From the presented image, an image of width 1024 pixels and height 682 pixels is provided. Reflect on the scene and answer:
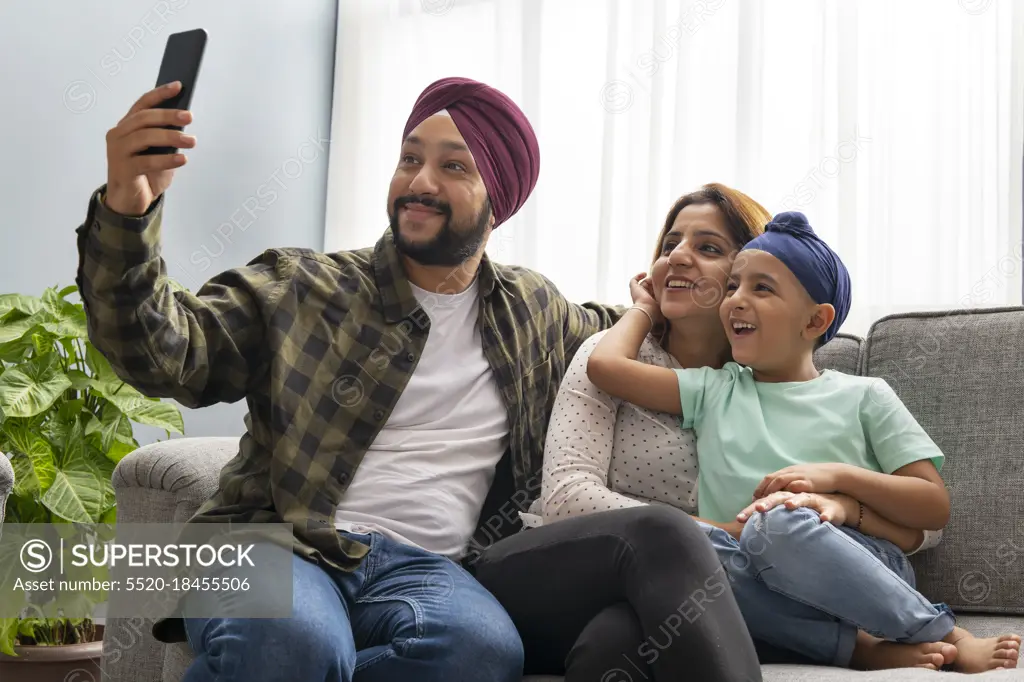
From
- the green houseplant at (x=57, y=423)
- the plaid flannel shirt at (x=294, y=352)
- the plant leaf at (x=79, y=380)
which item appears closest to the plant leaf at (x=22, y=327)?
the green houseplant at (x=57, y=423)

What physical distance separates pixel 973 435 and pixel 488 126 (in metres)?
0.93

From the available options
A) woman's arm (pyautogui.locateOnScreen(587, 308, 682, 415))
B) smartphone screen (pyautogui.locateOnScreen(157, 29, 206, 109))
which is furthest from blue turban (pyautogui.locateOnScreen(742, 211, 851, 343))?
smartphone screen (pyautogui.locateOnScreen(157, 29, 206, 109))

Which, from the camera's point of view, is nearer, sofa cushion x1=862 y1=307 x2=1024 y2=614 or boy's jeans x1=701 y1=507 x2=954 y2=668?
boy's jeans x1=701 y1=507 x2=954 y2=668

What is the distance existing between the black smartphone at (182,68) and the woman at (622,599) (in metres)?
0.68

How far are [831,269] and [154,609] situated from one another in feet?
3.89

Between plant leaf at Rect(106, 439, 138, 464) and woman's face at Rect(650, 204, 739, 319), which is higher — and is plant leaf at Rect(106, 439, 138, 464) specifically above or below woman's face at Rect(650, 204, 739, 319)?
below

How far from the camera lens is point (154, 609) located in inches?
60.3

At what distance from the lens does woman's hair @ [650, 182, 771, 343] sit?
158 centimetres

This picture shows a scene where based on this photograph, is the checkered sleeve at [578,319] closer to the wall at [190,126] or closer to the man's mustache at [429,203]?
the man's mustache at [429,203]

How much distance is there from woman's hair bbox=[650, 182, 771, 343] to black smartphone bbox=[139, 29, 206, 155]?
81cm

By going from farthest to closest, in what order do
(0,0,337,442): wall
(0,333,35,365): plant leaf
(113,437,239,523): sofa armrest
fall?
(0,0,337,442): wall → (0,333,35,365): plant leaf → (113,437,239,523): sofa armrest

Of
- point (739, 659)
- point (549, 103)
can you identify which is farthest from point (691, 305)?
point (549, 103)

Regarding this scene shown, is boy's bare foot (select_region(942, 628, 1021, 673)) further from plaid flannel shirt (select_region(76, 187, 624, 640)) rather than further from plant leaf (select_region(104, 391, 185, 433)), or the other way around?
plant leaf (select_region(104, 391, 185, 433))

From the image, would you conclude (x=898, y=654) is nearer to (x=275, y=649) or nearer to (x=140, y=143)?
(x=275, y=649)
